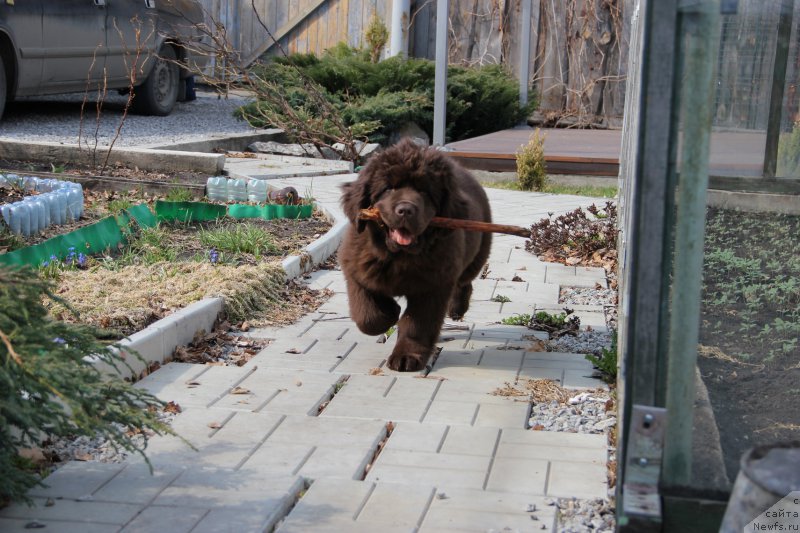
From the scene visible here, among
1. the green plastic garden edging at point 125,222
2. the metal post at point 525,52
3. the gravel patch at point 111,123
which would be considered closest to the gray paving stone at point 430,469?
the green plastic garden edging at point 125,222

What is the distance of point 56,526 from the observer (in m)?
2.98

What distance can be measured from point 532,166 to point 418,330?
5.85 metres

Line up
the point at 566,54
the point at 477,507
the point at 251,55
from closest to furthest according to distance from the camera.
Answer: the point at 477,507 → the point at 566,54 → the point at 251,55

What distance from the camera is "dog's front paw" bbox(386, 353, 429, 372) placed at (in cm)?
474

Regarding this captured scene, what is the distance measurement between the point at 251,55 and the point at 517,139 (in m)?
6.61

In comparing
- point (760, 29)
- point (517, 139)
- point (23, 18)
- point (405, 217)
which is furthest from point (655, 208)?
point (517, 139)

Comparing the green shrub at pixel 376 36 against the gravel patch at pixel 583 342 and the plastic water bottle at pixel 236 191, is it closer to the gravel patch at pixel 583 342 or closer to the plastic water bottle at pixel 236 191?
the plastic water bottle at pixel 236 191

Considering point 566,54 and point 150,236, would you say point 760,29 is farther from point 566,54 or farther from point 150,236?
point 566,54

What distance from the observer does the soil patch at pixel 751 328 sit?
3613mm

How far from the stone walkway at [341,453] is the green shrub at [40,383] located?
1.05ft

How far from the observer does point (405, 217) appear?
4.31 meters

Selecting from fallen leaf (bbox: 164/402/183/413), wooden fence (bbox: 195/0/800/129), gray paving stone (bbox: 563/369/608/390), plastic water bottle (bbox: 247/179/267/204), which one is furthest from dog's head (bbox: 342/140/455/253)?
wooden fence (bbox: 195/0/800/129)

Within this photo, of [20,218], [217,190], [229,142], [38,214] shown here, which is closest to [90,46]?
[229,142]

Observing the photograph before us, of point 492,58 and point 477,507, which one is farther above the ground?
point 492,58
